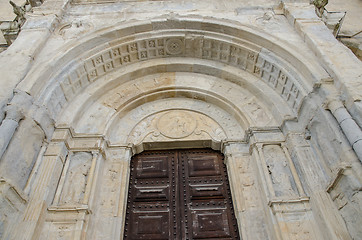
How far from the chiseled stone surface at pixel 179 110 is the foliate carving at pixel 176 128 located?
3cm

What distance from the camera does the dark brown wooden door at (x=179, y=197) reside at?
498cm

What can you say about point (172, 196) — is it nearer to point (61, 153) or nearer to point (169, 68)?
point (61, 153)

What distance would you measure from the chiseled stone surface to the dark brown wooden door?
29 cm

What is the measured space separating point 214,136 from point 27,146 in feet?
11.4

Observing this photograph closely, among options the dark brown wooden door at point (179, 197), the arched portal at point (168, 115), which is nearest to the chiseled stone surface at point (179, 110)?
the arched portal at point (168, 115)

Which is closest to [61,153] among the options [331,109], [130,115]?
[130,115]

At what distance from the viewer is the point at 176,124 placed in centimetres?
658

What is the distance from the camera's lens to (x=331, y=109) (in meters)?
4.66

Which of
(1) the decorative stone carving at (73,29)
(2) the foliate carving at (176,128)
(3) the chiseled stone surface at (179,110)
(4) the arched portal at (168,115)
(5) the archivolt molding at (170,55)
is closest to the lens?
(3) the chiseled stone surface at (179,110)

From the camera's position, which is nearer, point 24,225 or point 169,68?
point 24,225

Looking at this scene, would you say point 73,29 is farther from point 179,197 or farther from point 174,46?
point 179,197

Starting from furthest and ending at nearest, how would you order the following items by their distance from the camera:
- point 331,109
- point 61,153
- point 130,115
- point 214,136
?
point 130,115, point 214,136, point 61,153, point 331,109

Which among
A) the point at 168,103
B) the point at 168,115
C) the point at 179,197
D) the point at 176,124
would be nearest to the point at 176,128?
the point at 176,124

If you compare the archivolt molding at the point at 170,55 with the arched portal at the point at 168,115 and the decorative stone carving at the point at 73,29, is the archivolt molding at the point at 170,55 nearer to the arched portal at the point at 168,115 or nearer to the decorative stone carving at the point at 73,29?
the arched portal at the point at 168,115
